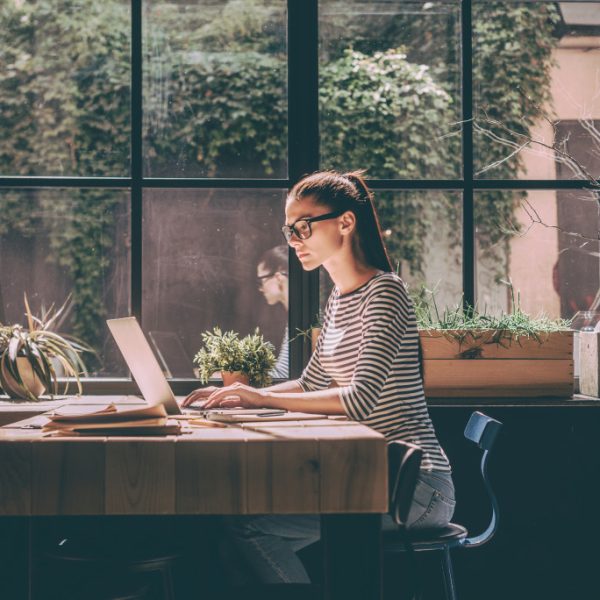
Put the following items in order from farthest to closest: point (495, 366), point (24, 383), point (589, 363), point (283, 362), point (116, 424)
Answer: point (283, 362) → point (589, 363) → point (495, 366) → point (24, 383) → point (116, 424)

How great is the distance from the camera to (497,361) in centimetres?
324

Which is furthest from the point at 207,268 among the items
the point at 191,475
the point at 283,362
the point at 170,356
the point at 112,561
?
the point at 191,475

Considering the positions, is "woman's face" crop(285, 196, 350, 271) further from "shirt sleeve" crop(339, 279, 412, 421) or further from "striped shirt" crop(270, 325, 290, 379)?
"striped shirt" crop(270, 325, 290, 379)

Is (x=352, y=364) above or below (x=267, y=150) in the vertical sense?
below

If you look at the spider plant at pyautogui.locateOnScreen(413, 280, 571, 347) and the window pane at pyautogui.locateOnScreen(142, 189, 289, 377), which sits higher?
the window pane at pyautogui.locateOnScreen(142, 189, 289, 377)

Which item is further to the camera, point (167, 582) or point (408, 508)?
point (167, 582)

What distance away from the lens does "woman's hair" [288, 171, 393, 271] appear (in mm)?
2553

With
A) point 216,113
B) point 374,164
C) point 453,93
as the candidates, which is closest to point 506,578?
point 374,164

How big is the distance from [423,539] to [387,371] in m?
0.45

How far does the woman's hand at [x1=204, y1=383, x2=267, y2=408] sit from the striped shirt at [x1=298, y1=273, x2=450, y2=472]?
223mm

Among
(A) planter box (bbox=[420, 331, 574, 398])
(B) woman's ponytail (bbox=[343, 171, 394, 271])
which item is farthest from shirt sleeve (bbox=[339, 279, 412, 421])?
(A) planter box (bbox=[420, 331, 574, 398])

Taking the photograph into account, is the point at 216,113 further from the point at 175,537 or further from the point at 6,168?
the point at 175,537

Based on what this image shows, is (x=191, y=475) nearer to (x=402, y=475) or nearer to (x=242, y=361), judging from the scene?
(x=402, y=475)

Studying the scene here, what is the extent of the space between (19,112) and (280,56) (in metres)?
1.14
